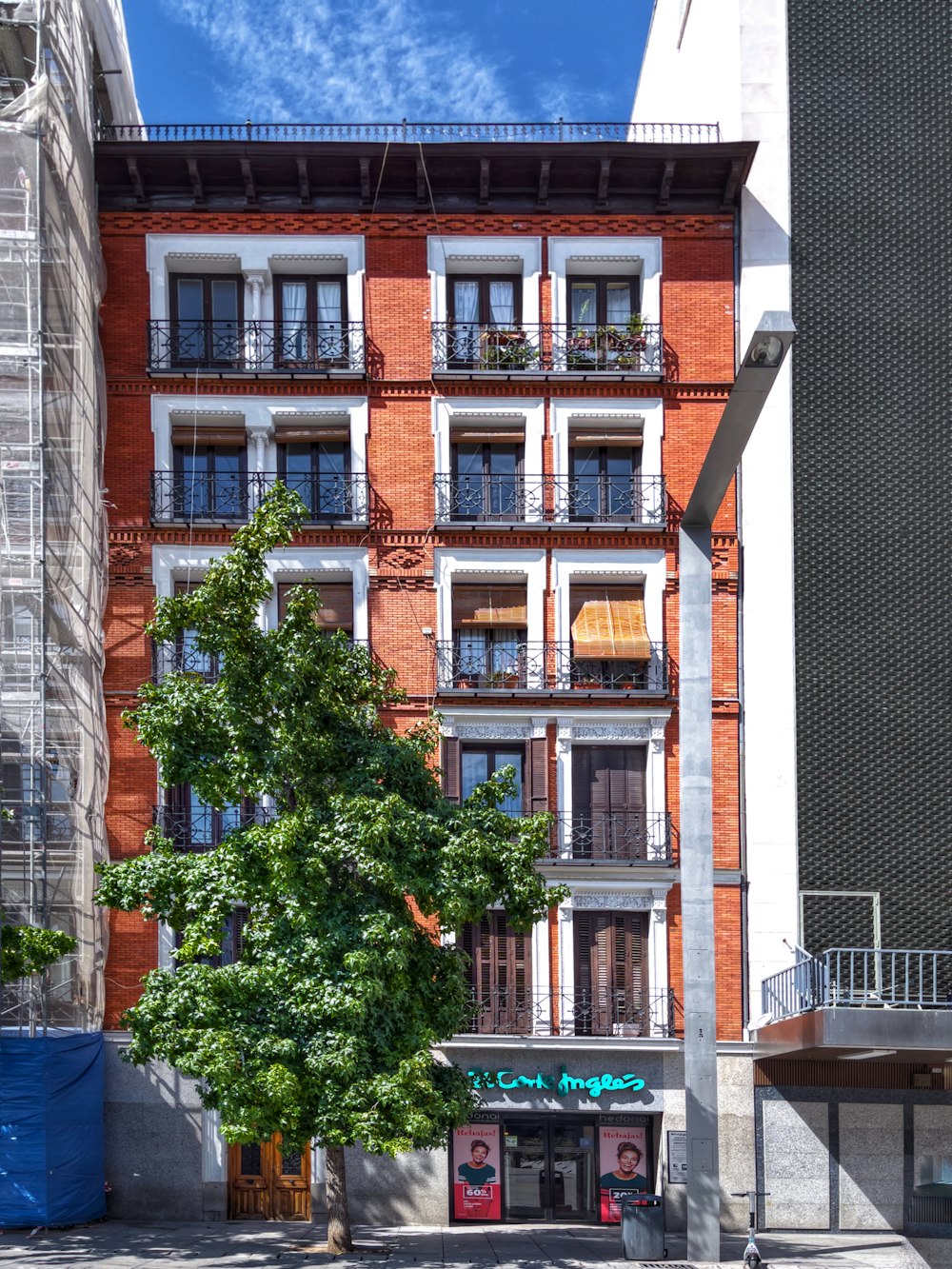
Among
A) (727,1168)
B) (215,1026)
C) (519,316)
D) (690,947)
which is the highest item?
(519,316)

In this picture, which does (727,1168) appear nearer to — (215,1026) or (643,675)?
(643,675)

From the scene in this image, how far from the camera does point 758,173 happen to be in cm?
2894

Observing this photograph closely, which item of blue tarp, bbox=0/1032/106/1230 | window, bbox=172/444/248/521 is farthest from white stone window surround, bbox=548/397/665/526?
blue tarp, bbox=0/1032/106/1230

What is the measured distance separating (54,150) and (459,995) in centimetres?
1699

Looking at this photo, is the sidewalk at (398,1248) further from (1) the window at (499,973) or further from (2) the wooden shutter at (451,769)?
(2) the wooden shutter at (451,769)

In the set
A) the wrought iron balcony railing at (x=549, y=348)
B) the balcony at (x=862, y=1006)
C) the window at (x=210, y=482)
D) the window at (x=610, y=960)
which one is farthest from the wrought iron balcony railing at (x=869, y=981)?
the window at (x=210, y=482)

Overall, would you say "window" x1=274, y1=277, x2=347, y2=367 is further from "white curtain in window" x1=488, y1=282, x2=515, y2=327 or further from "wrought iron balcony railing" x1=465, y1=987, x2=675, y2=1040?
"wrought iron balcony railing" x1=465, y1=987, x2=675, y2=1040

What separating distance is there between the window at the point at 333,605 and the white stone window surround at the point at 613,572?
165 inches

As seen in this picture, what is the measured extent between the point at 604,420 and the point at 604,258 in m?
3.46

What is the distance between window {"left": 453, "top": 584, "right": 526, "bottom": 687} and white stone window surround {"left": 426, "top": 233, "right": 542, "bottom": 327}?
224 inches

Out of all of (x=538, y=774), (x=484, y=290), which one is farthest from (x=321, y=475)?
(x=538, y=774)

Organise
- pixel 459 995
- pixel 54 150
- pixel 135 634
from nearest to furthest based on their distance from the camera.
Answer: pixel 459 995
pixel 54 150
pixel 135 634

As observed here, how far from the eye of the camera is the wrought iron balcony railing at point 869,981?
24.9m

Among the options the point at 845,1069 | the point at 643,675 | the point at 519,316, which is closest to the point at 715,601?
the point at 643,675
